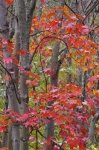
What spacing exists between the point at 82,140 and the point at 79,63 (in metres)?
3.33

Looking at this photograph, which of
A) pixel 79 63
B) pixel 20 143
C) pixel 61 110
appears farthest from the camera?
pixel 79 63

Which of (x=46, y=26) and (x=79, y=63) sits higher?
(x=46, y=26)

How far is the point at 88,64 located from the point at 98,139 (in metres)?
3.57

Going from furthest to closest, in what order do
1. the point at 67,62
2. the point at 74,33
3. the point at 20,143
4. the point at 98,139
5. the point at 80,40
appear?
the point at 67,62 → the point at 98,139 → the point at 80,40 → the point at 74,33 → the point at 20,143

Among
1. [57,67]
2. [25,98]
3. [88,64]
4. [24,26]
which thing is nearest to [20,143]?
[25,98]

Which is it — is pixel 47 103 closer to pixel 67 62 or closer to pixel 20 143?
pixel 20 143

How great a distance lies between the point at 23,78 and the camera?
4.69 meters

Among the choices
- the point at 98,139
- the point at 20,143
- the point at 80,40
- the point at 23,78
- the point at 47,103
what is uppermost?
the point at 80,40

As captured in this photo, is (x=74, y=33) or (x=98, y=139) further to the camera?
(x=98, y=139)

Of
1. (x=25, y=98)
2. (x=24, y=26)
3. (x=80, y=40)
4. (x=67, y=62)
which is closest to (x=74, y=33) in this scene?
(x=80, y=40)

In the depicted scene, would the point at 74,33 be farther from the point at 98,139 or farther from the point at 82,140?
the point at 98,139

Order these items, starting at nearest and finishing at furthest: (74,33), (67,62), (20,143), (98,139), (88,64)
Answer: (20,143), (74,33), (88,64), (98,139), (67,62)

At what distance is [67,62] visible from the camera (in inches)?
537

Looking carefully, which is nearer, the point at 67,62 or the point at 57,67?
the point at 57,67
